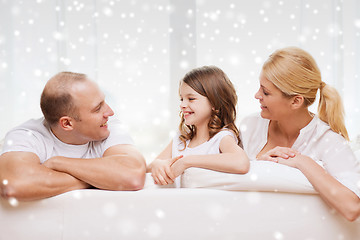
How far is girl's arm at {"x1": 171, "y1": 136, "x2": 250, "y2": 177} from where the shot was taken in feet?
4.61

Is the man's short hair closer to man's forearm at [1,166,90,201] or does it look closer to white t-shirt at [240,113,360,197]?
man's forearm at [1,166,90,201]

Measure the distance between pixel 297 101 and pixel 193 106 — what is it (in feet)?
1.48

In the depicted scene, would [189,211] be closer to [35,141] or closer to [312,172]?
[312,172]

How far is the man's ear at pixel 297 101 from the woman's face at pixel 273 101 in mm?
17

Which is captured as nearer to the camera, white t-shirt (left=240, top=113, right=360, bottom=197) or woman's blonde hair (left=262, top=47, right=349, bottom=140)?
white t-shirt (left=240, top=113, right=360, bottom=197)

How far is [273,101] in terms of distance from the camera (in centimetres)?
167

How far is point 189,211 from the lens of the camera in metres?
1.38

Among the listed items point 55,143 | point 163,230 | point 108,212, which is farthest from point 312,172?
point 55,143

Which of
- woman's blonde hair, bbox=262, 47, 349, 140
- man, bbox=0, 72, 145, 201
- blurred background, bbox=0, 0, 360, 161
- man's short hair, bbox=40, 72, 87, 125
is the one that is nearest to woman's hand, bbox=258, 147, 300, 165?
woman's blonde hair, bbox=262, 47, 349, 140

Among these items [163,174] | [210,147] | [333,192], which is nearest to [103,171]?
[163,174]

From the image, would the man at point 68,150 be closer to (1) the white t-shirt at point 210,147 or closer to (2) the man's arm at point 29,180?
(2) the man's arm at point 29,180

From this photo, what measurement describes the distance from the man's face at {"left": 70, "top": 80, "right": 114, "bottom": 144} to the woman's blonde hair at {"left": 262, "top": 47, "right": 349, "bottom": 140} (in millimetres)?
710

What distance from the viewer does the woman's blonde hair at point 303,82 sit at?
5.24ft

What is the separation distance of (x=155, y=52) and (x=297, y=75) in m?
1.41
